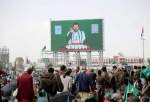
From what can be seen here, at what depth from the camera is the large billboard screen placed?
61531 mm

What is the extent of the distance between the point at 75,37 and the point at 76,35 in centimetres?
37

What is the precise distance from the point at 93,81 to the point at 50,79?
413 centimetres

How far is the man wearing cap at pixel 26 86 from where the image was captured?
1407 centimetres

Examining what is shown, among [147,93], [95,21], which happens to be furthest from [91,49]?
[147,93]

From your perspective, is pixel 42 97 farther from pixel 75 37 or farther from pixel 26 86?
pixel 75 37

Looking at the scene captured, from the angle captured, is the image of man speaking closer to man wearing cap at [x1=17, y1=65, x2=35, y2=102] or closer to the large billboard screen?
the large billboard screen

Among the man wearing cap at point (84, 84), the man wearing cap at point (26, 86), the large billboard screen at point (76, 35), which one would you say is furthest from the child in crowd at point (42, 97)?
the large billboard screen at point (76, 35)

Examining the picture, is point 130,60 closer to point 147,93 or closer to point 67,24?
point 67,24

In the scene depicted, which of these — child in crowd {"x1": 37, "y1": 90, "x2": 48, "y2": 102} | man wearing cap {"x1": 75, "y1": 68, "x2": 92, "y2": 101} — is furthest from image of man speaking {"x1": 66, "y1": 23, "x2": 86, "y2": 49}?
child in crowd {"x1": 37, "y1": 90, "x2": 48, "y2": 102}

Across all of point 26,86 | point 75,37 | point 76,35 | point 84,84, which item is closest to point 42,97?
point 26,86

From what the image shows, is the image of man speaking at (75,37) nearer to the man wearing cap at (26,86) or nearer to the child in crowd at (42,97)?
the child in crowd at (42,97)

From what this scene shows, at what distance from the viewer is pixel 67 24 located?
210 ft

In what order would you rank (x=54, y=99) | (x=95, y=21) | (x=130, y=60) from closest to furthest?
(x=54, y=99) < (x=95, y=21) < (x=130, y=60)

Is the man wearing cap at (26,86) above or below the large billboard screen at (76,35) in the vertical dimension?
below
